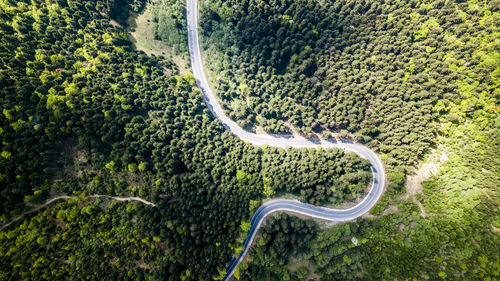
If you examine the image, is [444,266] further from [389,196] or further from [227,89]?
[227,89]

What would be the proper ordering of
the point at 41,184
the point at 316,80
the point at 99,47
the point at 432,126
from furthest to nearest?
1. the point at 316,80
2. the point at 99,47
3. the point at 432,126
4. the point at 41,184

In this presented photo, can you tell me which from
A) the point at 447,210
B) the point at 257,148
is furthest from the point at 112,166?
the point at 447,210

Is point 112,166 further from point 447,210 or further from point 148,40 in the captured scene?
point 447,210

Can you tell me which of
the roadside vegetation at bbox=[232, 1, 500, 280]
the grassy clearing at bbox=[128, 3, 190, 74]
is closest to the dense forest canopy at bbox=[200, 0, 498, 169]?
the roadside vegetation at bbox=[232, 1, 500, 280]

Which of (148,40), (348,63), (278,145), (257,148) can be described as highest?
(348,63)

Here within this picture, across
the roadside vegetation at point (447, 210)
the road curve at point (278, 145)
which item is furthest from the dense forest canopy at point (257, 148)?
the road curve at point (278, 145)

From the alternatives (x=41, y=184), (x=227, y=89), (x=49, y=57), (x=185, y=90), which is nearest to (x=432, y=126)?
(x=227, y=89)
